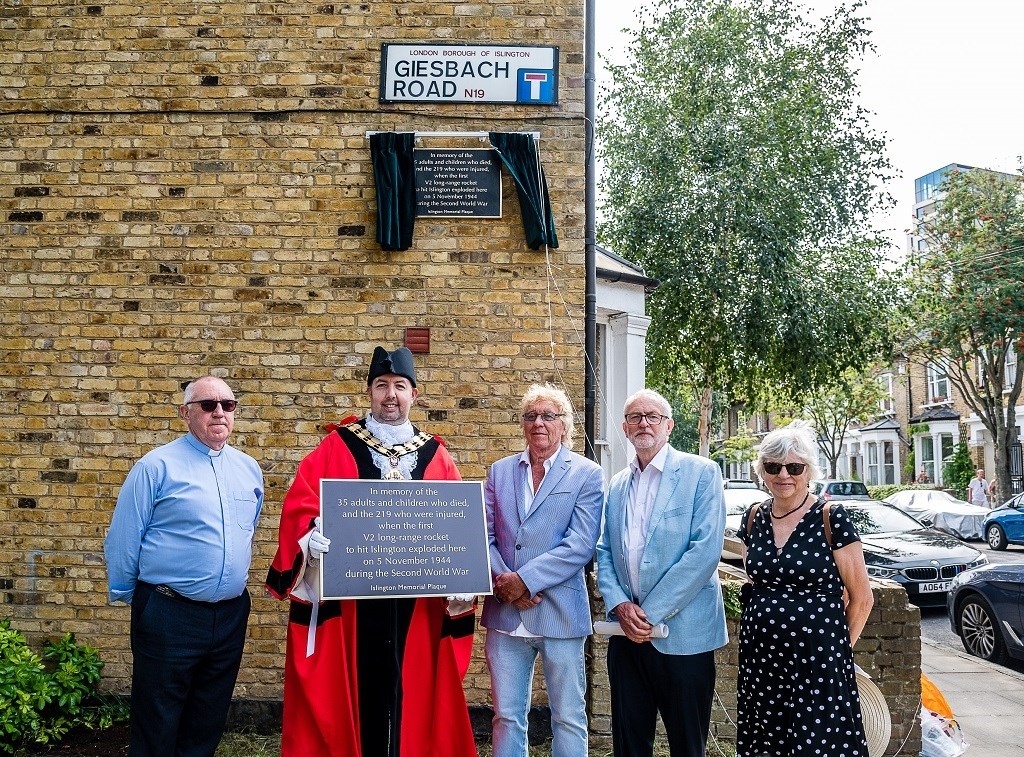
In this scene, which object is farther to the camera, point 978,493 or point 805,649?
point 978,493

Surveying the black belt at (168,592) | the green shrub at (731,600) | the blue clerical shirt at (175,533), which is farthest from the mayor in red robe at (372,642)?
the green shrub at (731,600)

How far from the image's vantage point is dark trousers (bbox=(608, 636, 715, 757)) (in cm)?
377

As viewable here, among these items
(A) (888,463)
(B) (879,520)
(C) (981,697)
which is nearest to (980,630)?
(C) (981,697)

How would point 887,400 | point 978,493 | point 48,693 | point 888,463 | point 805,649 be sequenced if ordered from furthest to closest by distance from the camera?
point 887,400 < point 888,463 < point 978,493 < point 48,693 < point 805,649

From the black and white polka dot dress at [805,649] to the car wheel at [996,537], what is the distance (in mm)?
19852

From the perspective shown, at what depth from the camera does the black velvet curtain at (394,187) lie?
18.8 feet

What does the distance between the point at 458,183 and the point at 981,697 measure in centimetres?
592

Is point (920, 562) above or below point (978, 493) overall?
below

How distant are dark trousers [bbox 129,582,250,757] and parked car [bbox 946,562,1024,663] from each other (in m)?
7.67

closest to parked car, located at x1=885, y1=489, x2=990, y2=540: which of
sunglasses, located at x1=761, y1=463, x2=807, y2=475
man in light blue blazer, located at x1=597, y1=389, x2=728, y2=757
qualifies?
man in light blue blazer, located at x1=597, y1=389, x2=728, y2=757

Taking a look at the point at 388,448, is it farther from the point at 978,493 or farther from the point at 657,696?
the point at 978,493

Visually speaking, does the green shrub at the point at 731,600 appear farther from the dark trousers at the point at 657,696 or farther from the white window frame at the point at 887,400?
the white window frame at the point at 887,400

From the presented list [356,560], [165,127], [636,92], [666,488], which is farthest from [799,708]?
[636,92]

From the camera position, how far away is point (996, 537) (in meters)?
20.6
